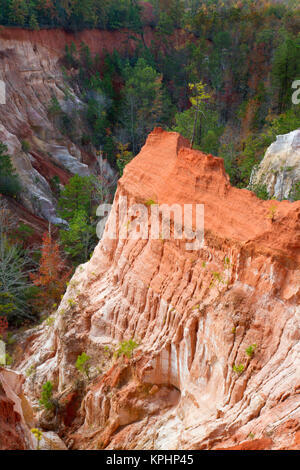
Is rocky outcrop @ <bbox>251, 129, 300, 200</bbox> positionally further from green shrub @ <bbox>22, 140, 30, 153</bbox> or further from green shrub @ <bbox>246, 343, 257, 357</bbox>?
green shrub @ <bbox>22, 140, 30, 153</bbox>

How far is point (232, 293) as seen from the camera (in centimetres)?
650

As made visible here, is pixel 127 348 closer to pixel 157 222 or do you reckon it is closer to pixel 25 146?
pixel 157 222

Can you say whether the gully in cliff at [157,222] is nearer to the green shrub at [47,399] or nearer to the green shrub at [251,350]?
the green shrub at [251,350]

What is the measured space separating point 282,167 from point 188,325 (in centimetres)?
1156

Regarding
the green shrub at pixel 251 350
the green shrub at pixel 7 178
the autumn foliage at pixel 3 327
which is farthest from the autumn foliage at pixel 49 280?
the green shrub at pixel 251 350

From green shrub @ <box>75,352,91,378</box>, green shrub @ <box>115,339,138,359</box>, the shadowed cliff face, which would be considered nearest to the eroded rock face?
the shadowed cliff face

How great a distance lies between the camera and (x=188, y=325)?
7086 mm

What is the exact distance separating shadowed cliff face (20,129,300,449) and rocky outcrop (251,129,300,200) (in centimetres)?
780

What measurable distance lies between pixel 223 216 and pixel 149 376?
3783 millimetres

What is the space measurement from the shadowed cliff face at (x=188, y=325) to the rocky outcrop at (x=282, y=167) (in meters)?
7.80

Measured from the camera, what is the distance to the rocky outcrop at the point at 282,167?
15.8 m

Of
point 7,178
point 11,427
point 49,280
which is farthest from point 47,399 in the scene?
point 7,178
